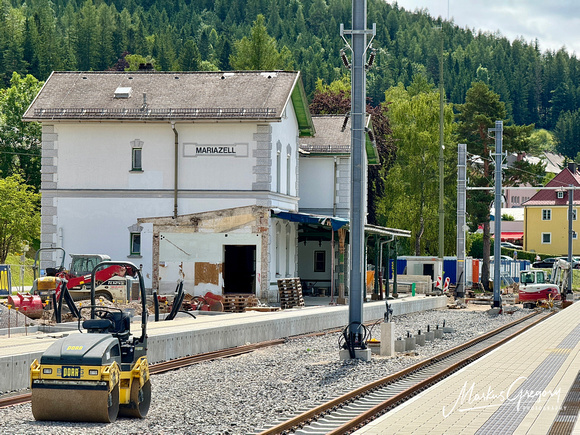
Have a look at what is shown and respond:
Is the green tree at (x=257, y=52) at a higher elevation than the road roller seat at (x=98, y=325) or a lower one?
higher

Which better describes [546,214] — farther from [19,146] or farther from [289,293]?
[289,293]

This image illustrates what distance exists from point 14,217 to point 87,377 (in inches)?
2069

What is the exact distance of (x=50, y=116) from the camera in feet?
129

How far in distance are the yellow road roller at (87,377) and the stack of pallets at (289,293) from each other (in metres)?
23.4

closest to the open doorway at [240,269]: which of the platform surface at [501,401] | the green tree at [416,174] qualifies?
the platform surface at [501,401]

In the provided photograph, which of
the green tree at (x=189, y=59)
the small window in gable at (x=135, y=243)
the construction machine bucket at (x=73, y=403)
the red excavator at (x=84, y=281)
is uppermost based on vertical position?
the green tree at (x=189, y=59)

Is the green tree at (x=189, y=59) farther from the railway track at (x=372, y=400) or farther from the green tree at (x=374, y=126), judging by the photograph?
the railway track at (x=372, y=400)

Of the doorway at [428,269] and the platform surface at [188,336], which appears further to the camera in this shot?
the doorway at [428,269]

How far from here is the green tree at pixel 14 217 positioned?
6138 cm

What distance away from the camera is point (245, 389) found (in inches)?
633

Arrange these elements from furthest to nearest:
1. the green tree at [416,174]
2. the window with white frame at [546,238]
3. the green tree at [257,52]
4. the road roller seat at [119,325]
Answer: the window with white frame at [546,238], the green tree at [257,52], the green tree at [416,174], the road roller seat at [119,325]

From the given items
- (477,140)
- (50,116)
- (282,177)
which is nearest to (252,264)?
(282,177)

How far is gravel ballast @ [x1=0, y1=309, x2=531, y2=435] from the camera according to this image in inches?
476

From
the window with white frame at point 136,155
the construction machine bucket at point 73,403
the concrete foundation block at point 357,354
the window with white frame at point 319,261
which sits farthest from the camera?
the window with white frame at point 319,261
